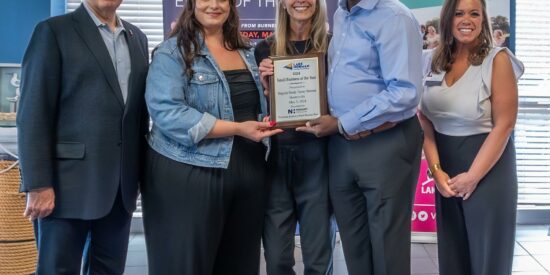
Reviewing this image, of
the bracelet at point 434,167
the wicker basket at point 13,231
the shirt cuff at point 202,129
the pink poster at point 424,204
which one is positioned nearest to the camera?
the shirt cuff at point 202,129

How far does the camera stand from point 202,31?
76.7 inches

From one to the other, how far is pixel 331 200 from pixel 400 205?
0.95 ft

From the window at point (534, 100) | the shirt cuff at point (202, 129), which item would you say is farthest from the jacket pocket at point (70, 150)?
the window at point (534, 100)

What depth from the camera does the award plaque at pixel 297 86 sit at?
6.44 ft

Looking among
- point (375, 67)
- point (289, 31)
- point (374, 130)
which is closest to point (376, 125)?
point (374, 130)

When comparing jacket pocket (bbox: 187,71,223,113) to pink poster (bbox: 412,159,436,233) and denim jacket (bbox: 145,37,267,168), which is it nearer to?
denim jacket (bbox: 145,37,267,168)

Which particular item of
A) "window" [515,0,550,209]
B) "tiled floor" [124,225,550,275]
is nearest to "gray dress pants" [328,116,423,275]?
"tiled floor" [124,225,550,275]

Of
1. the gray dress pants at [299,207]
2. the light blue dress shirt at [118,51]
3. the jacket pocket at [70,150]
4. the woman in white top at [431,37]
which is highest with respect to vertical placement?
the woman in white top at [431,37]

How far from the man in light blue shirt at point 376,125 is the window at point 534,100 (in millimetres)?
3225

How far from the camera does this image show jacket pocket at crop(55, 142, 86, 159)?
1.88 meters

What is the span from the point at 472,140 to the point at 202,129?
112 centimetres

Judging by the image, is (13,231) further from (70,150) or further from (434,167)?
(434,167)

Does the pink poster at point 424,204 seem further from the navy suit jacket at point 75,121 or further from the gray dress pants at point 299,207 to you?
the navy suit jacket at point 75,121

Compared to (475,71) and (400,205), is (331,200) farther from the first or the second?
(475,71)
